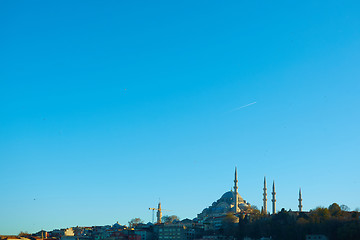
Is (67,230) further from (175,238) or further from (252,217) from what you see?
(252,217)

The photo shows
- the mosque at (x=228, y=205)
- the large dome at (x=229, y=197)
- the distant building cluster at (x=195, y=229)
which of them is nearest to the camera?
the distant building cluster at (x=195, y=229)

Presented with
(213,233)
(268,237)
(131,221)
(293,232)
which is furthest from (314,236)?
(131,221)

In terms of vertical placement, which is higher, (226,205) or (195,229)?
(226,205)

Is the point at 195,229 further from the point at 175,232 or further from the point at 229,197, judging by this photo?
the point at 229,197

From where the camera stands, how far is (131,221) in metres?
84.2

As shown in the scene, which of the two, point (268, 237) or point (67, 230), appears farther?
point (67, 230)

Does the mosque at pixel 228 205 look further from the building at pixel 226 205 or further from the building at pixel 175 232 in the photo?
the building at pixel 175 232

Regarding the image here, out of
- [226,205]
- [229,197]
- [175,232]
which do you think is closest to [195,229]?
[175,232]

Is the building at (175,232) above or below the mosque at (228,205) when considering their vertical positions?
below

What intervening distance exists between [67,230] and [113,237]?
1292 centimetres

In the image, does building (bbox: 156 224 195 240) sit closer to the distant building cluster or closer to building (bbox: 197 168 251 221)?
the distant building cluster

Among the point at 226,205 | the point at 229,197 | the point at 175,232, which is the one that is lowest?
the point at 175,232

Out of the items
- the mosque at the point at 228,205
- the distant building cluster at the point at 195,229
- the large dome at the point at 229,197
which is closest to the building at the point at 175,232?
the distant building cluster at the point at 195,229

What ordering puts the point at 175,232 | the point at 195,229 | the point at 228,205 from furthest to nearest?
the point at 228,205
the point at 195,229
the point at 175,232
